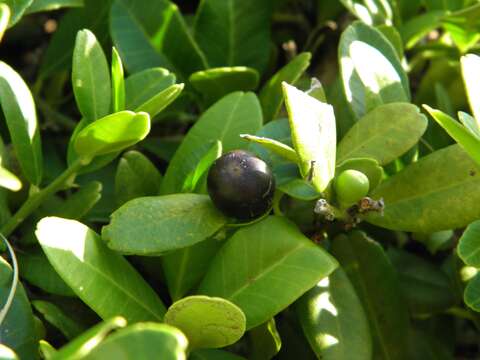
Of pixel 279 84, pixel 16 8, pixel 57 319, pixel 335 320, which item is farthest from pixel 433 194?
pixel 16 8

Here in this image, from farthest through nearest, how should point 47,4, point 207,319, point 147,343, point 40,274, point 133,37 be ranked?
1. point 133,37
2. point 47,4
3. point 40,274
4. point 207,319
5. point 147,343

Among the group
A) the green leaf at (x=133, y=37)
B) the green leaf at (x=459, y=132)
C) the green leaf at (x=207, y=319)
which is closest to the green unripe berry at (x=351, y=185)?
the green leaf at (x=459, y=132)

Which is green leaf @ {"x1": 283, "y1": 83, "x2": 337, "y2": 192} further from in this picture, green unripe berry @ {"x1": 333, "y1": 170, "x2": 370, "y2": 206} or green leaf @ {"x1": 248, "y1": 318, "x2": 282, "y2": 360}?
green leaf @ {"x1": 248, "y1": 318, "x2": 282, "y2": 360}

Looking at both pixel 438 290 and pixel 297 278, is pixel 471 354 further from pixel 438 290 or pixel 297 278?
pixel 297 278

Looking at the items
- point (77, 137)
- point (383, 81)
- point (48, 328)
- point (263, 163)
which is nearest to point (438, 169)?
point (383, 81)

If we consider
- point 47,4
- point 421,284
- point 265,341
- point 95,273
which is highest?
point 47,4

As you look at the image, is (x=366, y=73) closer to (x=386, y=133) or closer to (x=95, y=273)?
(x=386, y=133)

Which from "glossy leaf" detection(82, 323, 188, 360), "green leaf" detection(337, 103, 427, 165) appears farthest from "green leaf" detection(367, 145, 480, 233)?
"glossy leaf" detection(82, 323, 188, 360)
